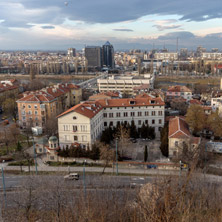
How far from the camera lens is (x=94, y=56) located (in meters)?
114

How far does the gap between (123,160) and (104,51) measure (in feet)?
330

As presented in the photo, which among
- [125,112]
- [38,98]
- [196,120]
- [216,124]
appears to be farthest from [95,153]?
[38,98]

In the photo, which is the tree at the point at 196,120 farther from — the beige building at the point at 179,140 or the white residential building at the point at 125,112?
the beige building at the point at 179,140

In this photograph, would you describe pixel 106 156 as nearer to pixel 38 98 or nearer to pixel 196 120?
pixel 196 120

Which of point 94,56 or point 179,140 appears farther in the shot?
point 94,56

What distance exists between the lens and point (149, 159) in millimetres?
19656

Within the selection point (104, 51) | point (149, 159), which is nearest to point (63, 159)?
point (149, 159)

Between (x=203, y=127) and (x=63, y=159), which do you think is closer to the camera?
(x=63, y=159)

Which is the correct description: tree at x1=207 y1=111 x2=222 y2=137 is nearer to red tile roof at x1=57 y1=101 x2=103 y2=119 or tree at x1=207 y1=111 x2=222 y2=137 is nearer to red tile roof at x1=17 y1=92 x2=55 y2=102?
red tile roof at x1=57 y1=101 x2=103 y2=119

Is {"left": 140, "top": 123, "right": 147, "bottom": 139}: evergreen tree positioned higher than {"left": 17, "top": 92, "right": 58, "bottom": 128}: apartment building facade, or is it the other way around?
{"left": 17, "top": 92, "right": 58, "bottom": 128}: apartment building facade

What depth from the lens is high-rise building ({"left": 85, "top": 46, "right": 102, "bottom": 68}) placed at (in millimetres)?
112688

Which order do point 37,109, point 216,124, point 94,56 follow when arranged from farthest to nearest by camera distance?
point 94,56
point 37,109
point 216,124

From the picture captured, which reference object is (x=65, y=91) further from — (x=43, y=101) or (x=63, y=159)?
(x=63, y=159)

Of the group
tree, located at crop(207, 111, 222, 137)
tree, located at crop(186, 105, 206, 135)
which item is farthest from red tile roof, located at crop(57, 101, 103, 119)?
tree, located at crop(207, 111, 222, 137)
